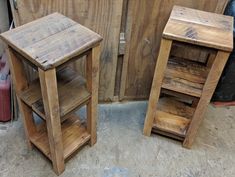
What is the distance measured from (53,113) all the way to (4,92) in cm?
53

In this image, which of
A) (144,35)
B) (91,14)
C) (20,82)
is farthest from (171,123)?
(20,82)

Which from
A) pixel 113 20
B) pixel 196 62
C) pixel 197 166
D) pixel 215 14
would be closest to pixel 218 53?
pixel 215 14

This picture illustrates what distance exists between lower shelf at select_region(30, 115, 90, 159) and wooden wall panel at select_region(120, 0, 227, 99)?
1.38 feet

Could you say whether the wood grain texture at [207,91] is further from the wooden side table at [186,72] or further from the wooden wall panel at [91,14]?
the wooden wall panel at [91,14]

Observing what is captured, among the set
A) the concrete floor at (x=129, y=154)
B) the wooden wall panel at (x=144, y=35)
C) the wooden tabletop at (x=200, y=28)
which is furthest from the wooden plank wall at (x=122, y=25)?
the concrete floor at (x=129, y=154)

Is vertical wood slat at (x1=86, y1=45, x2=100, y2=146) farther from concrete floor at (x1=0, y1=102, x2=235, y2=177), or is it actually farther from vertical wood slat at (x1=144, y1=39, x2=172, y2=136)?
vertical wood slat at (x1=144, y1=39, x2=172, y2=136)

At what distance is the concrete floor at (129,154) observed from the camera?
1580 mm

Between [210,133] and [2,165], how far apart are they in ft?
4.25

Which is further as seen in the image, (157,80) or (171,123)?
(171,123)

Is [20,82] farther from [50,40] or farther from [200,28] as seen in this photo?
[200,28]

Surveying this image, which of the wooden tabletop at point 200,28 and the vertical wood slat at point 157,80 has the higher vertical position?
the wooden tabletop at point 200,28

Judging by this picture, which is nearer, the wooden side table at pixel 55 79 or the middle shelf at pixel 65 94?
the wooden side table at pixel 55 79

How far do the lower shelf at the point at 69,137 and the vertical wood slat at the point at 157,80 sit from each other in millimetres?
384

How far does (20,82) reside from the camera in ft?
4.37
